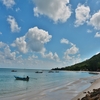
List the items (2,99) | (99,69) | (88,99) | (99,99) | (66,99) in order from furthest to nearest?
(99,69) → (2,99) → (66,99) → (88,99) → (99,99)

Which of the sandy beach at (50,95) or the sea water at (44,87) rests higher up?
the sea water at (44,87)

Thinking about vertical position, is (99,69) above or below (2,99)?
above

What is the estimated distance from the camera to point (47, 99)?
866 inches

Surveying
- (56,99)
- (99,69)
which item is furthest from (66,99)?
(99,69)

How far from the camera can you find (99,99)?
1405 cm

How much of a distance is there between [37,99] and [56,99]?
2.43m

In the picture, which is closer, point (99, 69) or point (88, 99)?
point (88, 99)

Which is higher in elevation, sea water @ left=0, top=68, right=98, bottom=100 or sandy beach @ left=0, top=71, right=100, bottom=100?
sea water @ left=0, top=68, right=98, bottom=100

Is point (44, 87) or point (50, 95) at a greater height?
point (44, 87)

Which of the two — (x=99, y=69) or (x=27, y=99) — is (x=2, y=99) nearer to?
(x=27, y=99)

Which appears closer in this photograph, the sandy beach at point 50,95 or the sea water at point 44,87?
the sandy beach at point 50,95

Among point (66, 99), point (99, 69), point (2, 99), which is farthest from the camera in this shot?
point (99, 69)

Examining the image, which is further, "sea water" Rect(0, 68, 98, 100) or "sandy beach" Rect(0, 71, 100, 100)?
"sea water" Rect(0, 68, 98, 100)

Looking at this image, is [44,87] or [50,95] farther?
[44,87]
